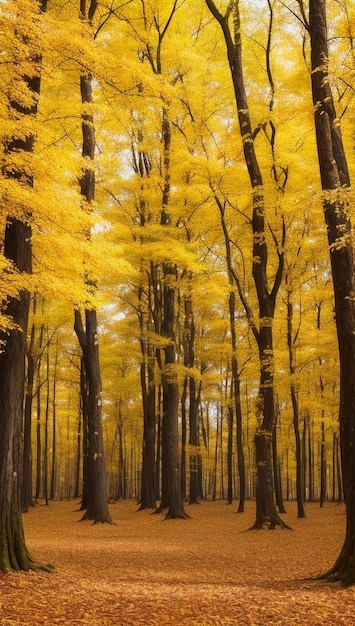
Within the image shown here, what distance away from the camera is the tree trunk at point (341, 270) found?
709 cm

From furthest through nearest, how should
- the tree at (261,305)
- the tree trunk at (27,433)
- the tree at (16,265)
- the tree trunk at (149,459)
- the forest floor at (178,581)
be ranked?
the tree trunk at (149,459), the tree trunk at (27,433), the tree at (261,305), the tree at (16,265), the forest floor at (178,581)

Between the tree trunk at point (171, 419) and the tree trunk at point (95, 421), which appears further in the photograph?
the tree trunk at point (171, 419)

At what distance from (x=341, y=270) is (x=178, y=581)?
4659 mm

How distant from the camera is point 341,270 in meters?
7.50

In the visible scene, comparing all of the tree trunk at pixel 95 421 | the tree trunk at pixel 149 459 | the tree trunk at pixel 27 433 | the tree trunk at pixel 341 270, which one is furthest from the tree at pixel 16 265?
the tree trunk at pixel 149 459

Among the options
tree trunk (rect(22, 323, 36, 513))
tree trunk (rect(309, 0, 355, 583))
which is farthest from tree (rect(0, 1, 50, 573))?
tree trunk (rect(22, 323, 36, 513))

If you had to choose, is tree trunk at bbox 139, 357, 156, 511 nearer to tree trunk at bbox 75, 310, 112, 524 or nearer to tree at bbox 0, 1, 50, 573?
tree trunk at bbox 75, 310, 112, 524

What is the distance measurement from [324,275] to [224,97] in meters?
8.99

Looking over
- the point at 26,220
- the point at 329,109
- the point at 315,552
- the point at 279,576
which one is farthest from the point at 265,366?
the point at 26,220

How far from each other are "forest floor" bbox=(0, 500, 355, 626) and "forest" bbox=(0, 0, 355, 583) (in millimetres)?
907

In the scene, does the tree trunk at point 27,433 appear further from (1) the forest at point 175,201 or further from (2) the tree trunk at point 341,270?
(2) the tree trunk at point 341,270

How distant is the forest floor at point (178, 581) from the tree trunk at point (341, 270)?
0.77 meters

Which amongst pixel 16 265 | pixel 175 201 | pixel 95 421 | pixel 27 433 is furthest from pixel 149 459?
pixel 16 265

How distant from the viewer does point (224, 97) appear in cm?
1819
